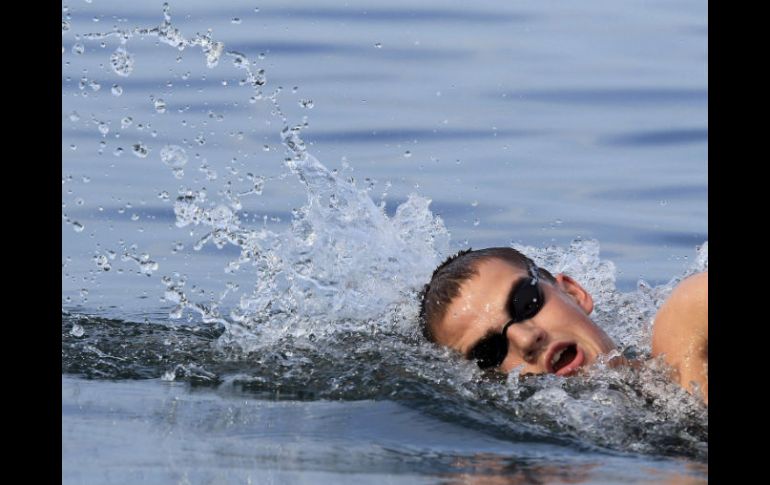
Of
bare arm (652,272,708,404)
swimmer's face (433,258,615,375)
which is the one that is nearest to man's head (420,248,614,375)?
swimmer's face (433,258,615,375)

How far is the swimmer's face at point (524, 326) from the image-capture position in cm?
486

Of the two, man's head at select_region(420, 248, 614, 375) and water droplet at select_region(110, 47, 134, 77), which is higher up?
water droplet at select_region(110, 47, 134, 77)

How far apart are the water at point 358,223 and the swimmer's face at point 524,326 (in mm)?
114

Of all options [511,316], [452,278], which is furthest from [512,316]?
[452,278]

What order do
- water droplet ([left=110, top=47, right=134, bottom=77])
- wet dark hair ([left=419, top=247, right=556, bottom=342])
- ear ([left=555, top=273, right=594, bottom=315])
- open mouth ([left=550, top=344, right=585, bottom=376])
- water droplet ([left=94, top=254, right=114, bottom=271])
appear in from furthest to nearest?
water droplet ([left=110, top=47, right=134, bottom=77]) → water droplet ([left=94, top=254, right=114, bottom=271]) → ear ([left=555, top=273, right=594, bottom=315]) → wet dark hair ([left=419, top=247, right=556, bottom=342]) → open mouth ([left=550, top=344, right=585, bottom=376])

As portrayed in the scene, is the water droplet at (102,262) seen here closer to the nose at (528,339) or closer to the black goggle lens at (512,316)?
the black goggle lens at (512,316)

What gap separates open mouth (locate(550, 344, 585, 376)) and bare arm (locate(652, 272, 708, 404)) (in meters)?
0.60

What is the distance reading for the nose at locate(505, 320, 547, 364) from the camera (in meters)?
4.87

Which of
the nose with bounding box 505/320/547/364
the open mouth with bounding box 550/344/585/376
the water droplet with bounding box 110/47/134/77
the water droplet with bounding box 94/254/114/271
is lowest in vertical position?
the open mouth with bounding box 550/344/585/376

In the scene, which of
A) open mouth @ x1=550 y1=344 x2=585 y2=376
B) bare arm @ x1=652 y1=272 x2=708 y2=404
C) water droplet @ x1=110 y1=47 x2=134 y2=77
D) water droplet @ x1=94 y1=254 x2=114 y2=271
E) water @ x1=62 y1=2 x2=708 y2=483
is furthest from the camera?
water droplet @ x1=110 y1=47 x2=134 y2=77

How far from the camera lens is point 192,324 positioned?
6.48m

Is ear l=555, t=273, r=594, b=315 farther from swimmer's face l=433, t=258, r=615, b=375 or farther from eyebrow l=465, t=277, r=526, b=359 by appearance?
eyebrow l=465, t=277, r=526, b=359
